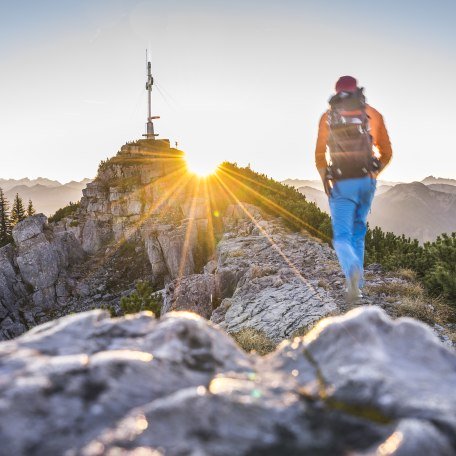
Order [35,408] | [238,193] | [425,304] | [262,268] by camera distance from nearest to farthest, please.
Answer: [35,408]
[425,304]
[262,268]
[238,193]

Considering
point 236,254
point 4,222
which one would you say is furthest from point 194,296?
point 4,222

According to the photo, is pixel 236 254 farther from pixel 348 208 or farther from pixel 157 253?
pixel 157 253

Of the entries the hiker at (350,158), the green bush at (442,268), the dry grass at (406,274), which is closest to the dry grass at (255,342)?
the hiker at (350,158)

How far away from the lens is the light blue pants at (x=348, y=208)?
4582 mm

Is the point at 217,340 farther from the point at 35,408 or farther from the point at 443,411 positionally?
the point at 443,411

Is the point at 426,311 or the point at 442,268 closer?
the point at 426,311

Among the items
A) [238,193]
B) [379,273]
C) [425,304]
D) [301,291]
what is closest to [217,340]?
[425,304]

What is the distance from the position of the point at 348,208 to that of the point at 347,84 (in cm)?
156

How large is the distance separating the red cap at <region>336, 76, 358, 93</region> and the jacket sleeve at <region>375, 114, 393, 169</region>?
2.04 feet

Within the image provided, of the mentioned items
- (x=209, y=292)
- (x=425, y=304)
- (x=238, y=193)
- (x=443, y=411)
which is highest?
(x=238, y=193)

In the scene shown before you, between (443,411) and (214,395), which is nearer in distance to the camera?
(443,411)

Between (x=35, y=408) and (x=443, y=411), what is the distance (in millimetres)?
1721

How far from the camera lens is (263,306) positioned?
300 inches

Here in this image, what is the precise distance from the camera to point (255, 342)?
18.3 feet
